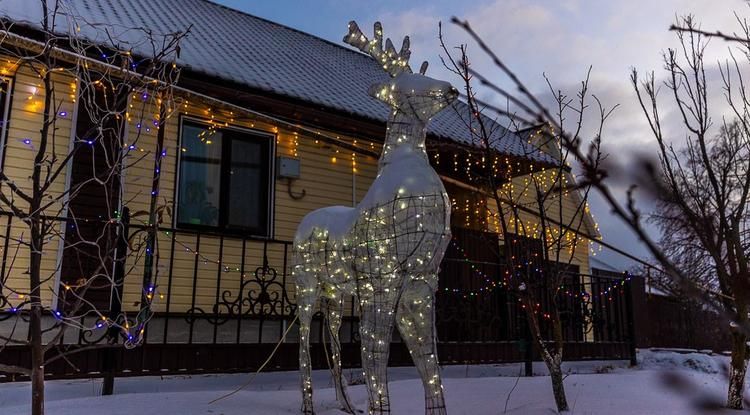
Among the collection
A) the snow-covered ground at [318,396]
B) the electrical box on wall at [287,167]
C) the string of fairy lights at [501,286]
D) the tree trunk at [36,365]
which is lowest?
the snow-covered ground at [318,396]

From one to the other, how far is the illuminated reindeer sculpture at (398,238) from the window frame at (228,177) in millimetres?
5097

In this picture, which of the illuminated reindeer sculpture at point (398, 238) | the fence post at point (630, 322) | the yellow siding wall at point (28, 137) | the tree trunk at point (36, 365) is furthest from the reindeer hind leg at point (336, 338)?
the fence post at point (630, 322)

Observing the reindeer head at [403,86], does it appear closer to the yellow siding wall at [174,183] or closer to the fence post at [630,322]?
the yellow siding wall at [174,183]

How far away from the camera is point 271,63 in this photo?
985 cm

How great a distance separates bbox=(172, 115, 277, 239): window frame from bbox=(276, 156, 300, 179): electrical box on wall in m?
0.08

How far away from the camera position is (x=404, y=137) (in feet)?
11.0

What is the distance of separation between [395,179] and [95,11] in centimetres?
737

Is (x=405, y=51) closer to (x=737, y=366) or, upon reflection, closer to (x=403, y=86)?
(x=403, y=86)

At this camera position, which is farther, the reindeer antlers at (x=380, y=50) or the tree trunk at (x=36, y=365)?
the reindeer antlers at (x=380, y=50)

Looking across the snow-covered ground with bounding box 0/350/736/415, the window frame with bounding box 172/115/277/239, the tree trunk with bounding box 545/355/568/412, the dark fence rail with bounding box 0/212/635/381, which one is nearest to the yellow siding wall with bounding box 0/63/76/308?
the dark fence rail with bounding box 0/212/635/381

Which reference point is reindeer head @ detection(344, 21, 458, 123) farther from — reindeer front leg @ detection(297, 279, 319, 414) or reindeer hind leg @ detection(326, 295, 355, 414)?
reindeer hind leg @ detection(326, 295, 355, 414)

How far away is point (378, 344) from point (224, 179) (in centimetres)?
606

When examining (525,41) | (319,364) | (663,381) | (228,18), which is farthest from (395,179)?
(228,18)

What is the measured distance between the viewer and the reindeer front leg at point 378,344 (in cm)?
295
